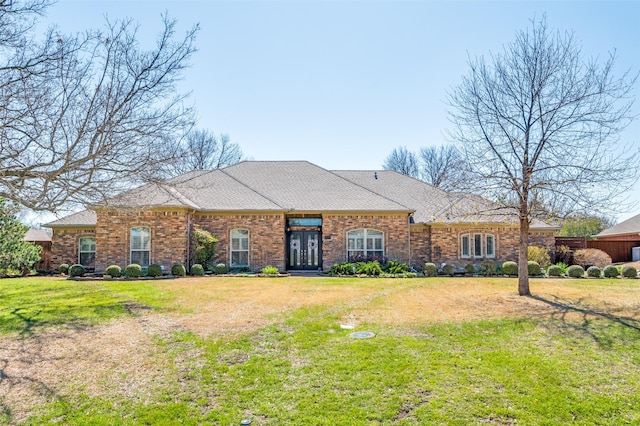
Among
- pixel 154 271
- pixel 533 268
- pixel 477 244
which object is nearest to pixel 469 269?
pixel 477 244

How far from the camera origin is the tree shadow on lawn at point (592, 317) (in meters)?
7.71

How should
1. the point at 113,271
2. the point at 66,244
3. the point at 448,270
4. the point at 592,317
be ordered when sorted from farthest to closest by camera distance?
the point at 66,244 → the point at 448,270 → the point at 113,271 → the point at 592,317

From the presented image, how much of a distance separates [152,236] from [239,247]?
3.83 meters

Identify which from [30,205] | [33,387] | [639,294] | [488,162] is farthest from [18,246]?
[639,294]

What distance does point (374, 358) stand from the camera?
6551 mm

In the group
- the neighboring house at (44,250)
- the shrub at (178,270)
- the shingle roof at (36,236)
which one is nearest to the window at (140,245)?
the shrub at (178,270)

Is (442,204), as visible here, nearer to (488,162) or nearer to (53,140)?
(488,162)

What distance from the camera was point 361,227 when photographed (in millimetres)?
20172

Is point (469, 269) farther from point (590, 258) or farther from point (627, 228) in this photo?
point (627, 228)

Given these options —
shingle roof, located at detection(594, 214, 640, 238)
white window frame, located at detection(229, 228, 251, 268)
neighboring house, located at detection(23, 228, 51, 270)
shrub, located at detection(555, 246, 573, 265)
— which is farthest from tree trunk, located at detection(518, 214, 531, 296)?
shingle roof, located at detection(594, 214, 640, 238)

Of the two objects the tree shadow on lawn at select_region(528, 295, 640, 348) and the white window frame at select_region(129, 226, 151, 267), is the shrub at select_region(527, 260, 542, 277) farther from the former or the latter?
the white window frame at select_region(129, 226, 151, 267)

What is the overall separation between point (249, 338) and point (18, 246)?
15.7m

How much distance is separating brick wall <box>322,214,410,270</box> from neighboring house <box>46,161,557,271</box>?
0.05 m

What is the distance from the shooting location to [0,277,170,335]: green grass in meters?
9.18
